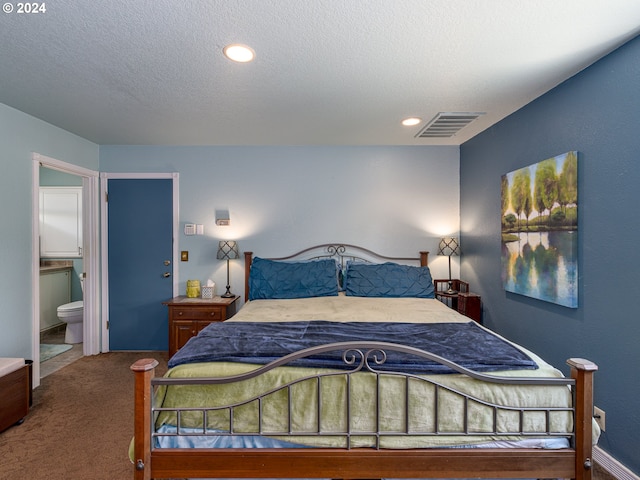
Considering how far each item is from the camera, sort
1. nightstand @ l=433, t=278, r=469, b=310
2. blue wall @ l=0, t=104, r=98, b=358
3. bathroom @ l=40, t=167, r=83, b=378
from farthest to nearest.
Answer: bathroom @ l=40, t=167, r=83, b=378 < nightstand @ l=433, t=278, r=469, b=310 < blue wall @ l=0, t=104, r=98, b=358

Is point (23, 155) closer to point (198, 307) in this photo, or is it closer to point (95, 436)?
point (198, 307)

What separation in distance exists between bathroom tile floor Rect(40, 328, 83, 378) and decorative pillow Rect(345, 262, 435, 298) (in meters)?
3.18

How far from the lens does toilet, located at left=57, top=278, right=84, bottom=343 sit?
167 inches

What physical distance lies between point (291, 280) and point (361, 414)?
2.00 m

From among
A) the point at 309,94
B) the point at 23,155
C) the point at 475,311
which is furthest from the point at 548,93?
the point at 23,155

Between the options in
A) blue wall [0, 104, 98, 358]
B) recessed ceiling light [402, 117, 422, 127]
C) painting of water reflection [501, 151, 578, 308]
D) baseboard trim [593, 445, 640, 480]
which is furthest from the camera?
recessed ceiling light [402, 117, 422, 127]

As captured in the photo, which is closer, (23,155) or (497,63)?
(497,63)

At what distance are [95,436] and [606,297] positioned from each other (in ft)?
11.4

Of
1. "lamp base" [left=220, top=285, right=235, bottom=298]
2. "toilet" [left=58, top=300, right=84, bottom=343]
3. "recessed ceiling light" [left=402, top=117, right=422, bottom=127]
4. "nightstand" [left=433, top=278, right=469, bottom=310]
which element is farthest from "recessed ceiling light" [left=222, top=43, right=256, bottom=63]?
"toilet" [left=58, top=300, right=84, bottom=343]

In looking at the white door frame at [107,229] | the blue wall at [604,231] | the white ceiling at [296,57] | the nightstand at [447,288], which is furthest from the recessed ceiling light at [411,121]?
the white door frame at [107,229]

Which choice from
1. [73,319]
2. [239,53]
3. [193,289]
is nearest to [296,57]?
[239,53]

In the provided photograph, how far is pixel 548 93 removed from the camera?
255cm

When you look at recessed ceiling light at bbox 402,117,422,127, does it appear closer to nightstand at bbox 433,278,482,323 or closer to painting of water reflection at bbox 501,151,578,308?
painting of water reflection at bbox 501,151,578,308

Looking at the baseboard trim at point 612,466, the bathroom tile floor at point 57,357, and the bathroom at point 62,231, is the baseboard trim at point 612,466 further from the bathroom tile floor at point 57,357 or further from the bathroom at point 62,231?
the bathroom at point 62,231
